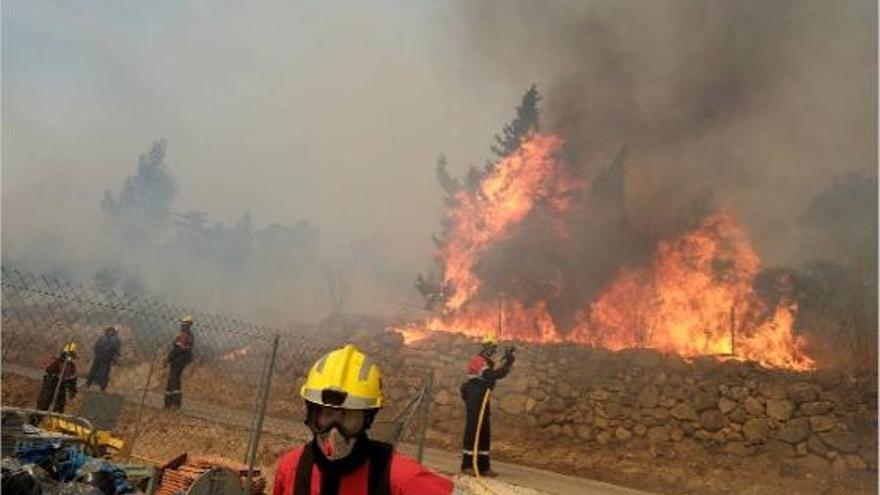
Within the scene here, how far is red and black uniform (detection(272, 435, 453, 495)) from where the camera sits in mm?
2555

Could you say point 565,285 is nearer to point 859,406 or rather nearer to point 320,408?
point 859,406

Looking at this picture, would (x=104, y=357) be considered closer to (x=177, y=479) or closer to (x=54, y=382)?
(x=54, y=382)

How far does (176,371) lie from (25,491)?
9174 millimetres

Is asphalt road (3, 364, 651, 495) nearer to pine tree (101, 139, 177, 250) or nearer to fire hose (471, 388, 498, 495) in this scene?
fire hose (471, 388, 498, 495)

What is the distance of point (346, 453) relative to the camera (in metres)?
2.65

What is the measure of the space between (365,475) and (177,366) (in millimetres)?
13402

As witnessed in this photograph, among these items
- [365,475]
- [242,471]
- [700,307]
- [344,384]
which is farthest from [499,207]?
[365,475]

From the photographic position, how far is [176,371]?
572 inches

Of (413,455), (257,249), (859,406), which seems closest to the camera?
(413,455)

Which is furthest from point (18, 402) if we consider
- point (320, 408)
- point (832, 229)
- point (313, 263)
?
point (313, 263)

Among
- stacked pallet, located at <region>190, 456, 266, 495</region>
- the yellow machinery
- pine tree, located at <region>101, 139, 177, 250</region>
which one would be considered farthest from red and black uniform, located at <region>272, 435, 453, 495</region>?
pine tree, located at <region>101, 139, 177, 250</region>

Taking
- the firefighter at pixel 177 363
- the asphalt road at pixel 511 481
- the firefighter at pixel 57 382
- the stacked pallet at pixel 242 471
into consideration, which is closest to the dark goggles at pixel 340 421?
the stacked pallet at pixel 242 471

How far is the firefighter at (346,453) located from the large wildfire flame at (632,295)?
636 inches

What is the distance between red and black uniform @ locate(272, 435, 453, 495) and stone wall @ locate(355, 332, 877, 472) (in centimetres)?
1185
